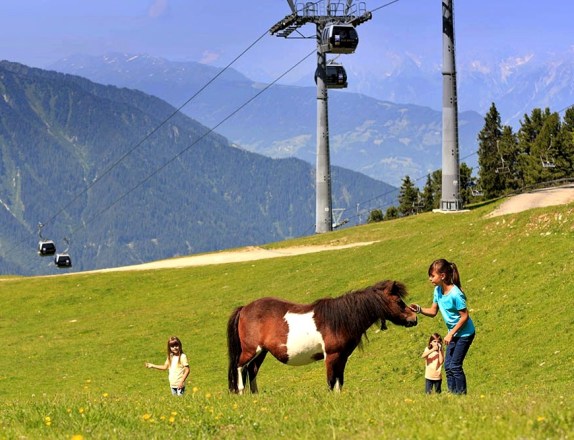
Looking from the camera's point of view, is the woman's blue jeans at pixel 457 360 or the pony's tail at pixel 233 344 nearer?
the woman's blue jeans at pixel 457 360

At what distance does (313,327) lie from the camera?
767 inches

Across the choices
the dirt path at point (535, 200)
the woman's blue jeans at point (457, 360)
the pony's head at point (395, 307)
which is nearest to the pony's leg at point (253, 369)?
the pony's head at point (395, 307)

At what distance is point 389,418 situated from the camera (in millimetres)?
13242

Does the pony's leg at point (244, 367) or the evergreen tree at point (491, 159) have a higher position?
the evergreen tree at point (491, 159)

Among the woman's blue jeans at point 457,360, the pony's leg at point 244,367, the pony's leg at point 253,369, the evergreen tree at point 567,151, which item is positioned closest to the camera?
the woman's blue jeans at point 457,360

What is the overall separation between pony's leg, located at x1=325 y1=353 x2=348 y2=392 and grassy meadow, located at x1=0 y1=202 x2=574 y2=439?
0.26 metres

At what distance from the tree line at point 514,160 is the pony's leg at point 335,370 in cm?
10421

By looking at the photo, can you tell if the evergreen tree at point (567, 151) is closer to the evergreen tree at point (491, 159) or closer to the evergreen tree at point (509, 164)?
the evergreen tree at point (491, 159)

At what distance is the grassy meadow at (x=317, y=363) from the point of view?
44.5ft

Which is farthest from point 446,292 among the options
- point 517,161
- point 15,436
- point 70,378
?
point 517,161

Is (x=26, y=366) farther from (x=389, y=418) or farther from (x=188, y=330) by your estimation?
(x=389, y=418)

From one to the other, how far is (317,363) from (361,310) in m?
16.6

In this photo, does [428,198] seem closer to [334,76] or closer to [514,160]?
[514,160]

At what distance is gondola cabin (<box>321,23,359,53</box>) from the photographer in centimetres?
7881
